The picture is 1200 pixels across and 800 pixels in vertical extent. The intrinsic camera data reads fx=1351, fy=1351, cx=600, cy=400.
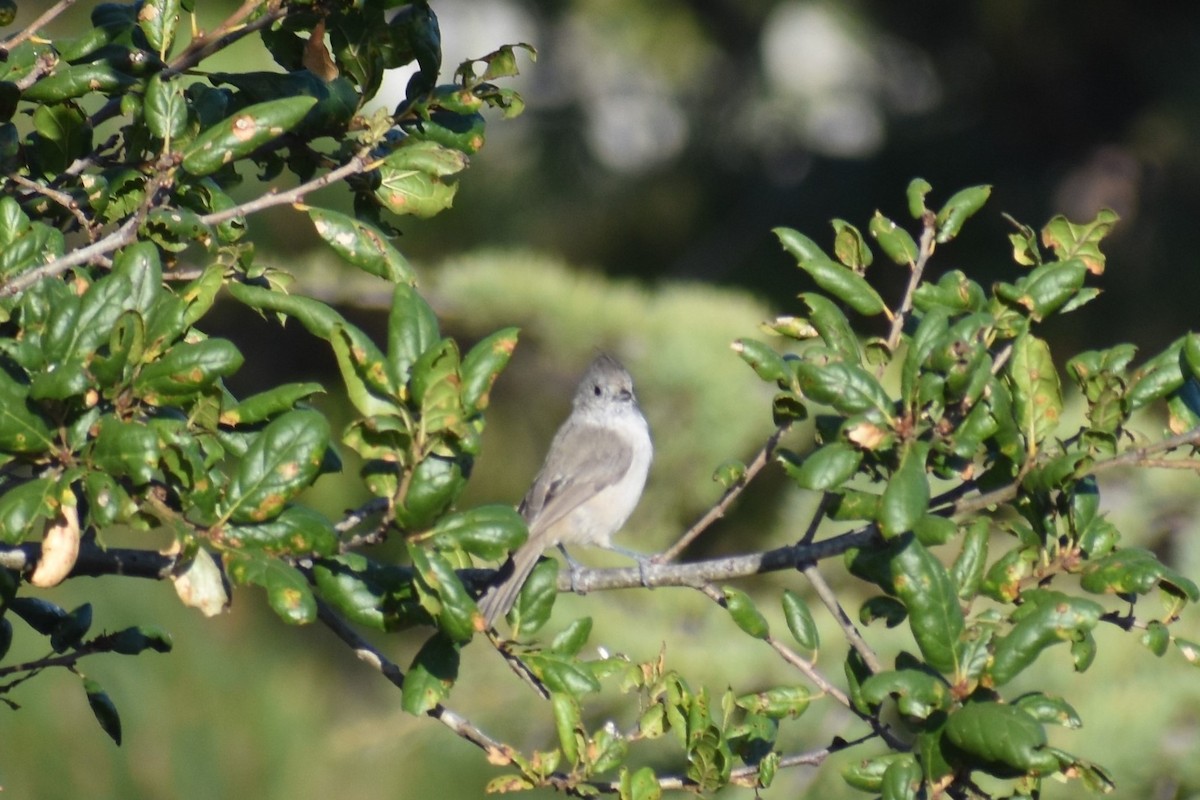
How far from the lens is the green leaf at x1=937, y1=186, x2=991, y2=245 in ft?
6.39

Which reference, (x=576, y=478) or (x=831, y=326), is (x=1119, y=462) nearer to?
(x=831, y=326)

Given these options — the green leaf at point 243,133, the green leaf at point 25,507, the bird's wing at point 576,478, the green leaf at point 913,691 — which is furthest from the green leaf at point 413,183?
the bird's wing at point 576,478

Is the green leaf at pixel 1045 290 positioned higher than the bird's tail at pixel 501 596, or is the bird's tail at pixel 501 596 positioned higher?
the green leaf at pixel 1045 290

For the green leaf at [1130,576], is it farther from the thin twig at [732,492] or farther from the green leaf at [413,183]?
the green leaf at [413,183]

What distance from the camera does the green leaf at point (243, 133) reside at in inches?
66.7

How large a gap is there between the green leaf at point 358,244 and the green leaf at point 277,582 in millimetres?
496

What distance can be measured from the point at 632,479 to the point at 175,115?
2.52 meters

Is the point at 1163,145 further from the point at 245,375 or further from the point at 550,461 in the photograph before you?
the point at 245,375

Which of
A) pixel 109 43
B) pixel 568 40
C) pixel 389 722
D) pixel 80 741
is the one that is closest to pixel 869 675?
pixel 109 43

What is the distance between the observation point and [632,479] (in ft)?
13.4

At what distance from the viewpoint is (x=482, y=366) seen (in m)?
1.52

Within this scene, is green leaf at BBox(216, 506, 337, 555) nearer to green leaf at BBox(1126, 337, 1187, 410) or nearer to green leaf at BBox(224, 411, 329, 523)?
green leaf at BBox(224, 411, 329, 523)

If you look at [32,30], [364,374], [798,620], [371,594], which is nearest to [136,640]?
[371,594]

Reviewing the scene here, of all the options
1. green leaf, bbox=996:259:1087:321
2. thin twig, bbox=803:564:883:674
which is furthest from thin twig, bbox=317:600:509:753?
green leaf, bbox=996:259:1087:321
